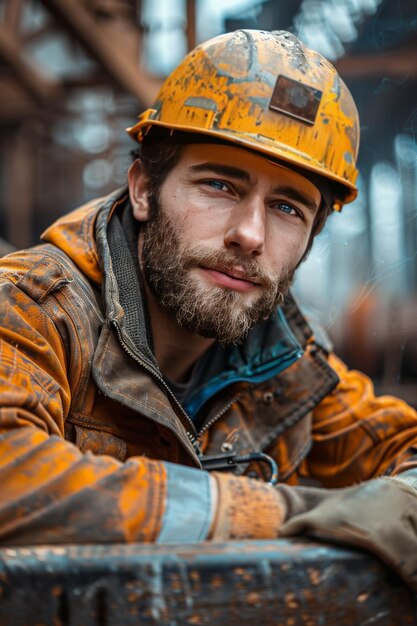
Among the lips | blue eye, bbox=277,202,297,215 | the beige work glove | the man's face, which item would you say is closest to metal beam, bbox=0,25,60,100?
the man's face

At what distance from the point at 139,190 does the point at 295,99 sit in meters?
0.67

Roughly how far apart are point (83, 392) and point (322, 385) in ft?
3.64

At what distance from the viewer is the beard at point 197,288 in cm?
219

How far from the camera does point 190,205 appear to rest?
7.36 ft

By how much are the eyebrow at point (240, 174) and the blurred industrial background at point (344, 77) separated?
1048 mm

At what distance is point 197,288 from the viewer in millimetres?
2199

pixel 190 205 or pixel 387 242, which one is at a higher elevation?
pixel 190 205

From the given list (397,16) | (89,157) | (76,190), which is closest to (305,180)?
(397,16)

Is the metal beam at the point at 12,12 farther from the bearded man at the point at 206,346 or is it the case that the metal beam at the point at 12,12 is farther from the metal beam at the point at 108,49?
the bearded man at the point at 206,346

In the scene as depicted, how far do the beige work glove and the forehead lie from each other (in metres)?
1.18

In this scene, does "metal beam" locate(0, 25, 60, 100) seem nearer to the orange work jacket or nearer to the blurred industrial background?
the blurred industrial background

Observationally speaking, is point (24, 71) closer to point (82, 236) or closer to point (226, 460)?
point (82, 236)

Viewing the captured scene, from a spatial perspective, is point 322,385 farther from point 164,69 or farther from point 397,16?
point 164,69

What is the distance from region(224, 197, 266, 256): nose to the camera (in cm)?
213
